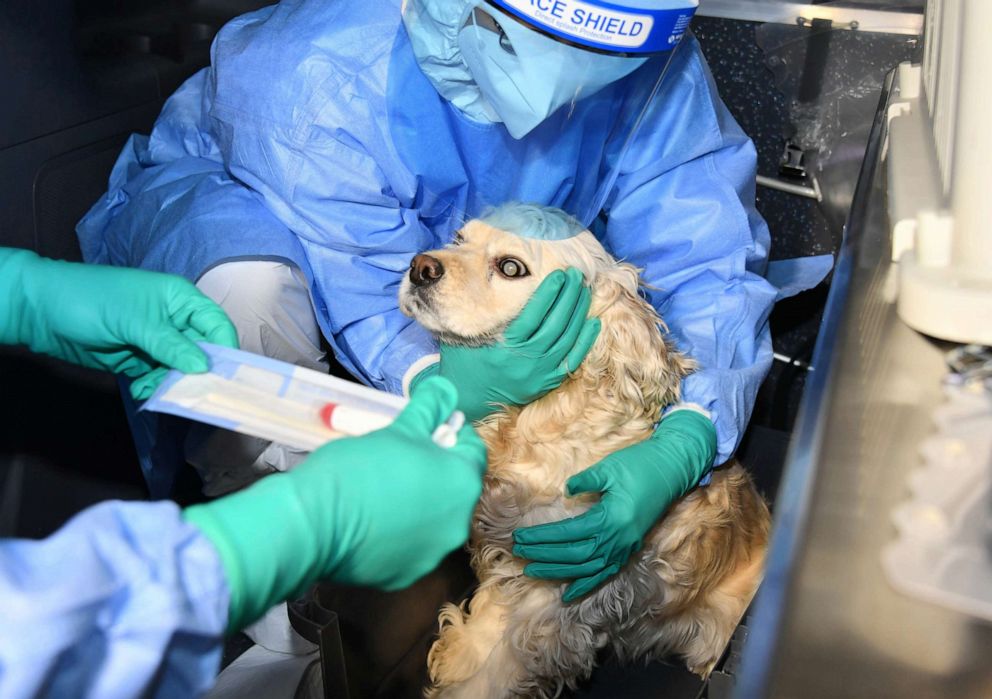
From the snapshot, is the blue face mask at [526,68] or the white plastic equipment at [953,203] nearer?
the white plastic equipment at [953,203]

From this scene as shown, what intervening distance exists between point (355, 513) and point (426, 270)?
60cm

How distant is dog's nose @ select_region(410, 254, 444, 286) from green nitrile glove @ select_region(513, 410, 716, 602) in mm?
314

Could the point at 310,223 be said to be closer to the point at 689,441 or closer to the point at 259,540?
the point at 689,441

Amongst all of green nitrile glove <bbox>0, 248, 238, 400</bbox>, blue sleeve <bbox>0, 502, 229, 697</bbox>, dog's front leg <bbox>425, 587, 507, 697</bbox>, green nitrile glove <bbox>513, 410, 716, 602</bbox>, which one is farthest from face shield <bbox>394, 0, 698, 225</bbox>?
blue sleeve <bbox>0, 502, 229, 697</bbox>

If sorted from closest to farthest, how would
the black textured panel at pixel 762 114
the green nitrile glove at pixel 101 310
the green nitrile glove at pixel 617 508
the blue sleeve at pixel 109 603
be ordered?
the blue sleeve at pixel 109 603, the green nitrile glove at pixel 101 310, the green nitrile glove at pixel 617 508, the black textured panel at pixel 762 114

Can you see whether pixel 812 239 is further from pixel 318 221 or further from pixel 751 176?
pixel 318 221

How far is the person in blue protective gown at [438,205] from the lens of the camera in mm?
1230

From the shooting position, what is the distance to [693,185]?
4.63 ft

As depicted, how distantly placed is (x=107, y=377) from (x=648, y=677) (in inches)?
41.0

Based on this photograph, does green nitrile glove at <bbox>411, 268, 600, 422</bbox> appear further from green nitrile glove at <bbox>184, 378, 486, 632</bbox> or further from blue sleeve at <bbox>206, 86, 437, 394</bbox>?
green nitrile glove at <bbox>184, 378, 486, 632</bbox>

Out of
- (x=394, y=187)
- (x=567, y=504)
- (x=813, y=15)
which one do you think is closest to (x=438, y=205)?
(x=394, y=187)

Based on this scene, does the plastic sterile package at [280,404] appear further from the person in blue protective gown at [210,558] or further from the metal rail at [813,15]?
the metal rail at [813,15]

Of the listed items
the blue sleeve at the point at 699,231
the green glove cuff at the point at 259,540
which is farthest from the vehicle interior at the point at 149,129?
the green glove cuff at the point at 259,540

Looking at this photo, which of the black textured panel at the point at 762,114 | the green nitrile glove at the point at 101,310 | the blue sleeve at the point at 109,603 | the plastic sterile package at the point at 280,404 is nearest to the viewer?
the blue sleeve at the point at 109,603
